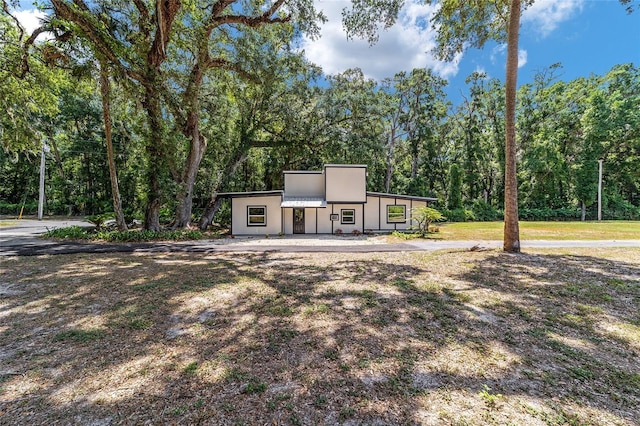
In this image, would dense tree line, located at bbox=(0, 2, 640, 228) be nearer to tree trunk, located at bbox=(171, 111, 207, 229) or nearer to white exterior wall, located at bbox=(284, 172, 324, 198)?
tree trunk, located at bbox=(171, 111, 207, 229)

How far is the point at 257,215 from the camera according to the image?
16.2m

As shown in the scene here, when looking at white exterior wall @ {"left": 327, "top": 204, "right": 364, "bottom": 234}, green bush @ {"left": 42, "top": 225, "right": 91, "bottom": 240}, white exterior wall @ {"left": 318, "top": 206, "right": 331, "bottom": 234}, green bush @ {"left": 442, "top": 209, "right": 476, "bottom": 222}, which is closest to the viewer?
green bush @ {"left": 42, "top": 225, "right": 91, "bottom": 240}

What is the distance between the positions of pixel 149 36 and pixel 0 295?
1104cm

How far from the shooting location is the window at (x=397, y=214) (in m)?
17.7

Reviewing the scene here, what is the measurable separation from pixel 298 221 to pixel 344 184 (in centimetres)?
356

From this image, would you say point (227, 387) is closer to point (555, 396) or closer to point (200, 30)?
point (555, 396)

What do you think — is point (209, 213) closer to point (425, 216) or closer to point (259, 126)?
point (259, 126)

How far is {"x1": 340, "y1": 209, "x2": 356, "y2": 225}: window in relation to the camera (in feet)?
55.9

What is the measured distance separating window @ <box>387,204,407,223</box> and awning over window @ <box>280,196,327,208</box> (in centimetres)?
443

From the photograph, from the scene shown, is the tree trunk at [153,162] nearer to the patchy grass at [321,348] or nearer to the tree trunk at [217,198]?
the tree trunk at [217,198]

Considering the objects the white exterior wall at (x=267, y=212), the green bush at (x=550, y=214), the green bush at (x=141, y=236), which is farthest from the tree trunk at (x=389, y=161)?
the green bush at (x=141, y=236)

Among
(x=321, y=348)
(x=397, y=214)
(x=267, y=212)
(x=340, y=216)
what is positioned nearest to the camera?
(x=321, y=348)

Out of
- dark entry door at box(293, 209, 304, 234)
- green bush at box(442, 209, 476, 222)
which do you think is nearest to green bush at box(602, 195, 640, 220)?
green bush at box(442, 209, 476, 222)

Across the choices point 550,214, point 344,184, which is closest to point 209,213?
point 344,184
